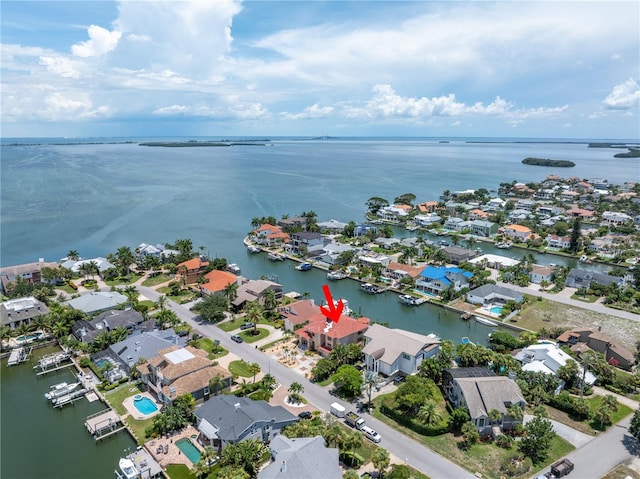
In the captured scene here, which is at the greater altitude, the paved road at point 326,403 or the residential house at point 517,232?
the paved road at point 326,403

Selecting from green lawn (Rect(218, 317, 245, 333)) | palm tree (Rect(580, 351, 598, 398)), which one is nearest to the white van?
palm tree (Rect(580, 351, 598, 398))

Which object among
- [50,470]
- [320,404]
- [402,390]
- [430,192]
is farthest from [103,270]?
[430,192]

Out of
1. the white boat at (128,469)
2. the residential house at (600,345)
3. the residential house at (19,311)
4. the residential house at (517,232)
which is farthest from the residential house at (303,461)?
the residential house at (517,232)

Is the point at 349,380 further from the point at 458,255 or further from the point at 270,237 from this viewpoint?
the point at 270,237

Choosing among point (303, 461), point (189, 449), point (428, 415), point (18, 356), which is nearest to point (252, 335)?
point (189, 449)

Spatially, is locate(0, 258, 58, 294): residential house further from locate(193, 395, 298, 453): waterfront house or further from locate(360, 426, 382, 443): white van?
locate(360, 426, 382, 443): white van

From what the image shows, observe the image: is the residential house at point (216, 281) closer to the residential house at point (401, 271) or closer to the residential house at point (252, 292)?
the residential house at point (252, 292)
